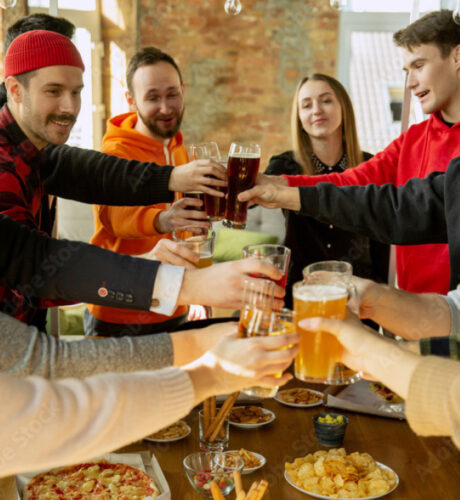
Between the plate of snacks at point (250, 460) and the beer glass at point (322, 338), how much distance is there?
41cm

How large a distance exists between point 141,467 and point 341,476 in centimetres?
47

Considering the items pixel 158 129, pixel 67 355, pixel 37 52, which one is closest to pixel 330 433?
pixel 67 355

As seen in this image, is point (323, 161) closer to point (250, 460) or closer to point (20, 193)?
point (20, 193)

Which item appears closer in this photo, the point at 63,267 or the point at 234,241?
the point at 63,267

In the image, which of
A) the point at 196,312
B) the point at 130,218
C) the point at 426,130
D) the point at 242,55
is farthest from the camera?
the point at 242,55

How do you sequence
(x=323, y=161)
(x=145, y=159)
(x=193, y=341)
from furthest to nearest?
(x=323, y=161) → (x=145, y=159) → (x=193, y=341)

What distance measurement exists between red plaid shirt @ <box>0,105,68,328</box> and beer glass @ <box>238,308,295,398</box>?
2.63ft

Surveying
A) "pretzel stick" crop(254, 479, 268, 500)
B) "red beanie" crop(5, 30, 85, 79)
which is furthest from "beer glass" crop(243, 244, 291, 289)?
"red beanie" crop(5, 30, 85, 79)

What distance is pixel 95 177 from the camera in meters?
2.17

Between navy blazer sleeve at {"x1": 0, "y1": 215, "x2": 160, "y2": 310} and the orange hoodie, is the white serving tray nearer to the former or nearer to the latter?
navy blazer sleeve at {"x1": 0, "y1": 215, "x2": 160, "y2": 310}

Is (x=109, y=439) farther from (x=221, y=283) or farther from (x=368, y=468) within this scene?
(x=368, y=468)

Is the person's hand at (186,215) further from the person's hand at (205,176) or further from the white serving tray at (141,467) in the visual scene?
the white serving tray at (141,467)

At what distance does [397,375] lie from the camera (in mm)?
1037

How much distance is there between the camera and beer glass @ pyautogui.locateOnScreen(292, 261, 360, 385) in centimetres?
112
